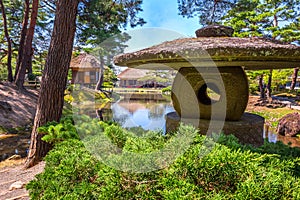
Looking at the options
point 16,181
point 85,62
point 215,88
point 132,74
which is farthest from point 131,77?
point 85,62

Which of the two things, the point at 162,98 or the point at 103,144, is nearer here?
the point at 103,144

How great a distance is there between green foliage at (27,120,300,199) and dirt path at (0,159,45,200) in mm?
1295

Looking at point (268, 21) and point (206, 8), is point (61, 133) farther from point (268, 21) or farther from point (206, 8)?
point (268, 21)

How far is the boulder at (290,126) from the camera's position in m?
8.20

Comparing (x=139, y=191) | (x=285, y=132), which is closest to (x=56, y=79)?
(x=139, y=191)

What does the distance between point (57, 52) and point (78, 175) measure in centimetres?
260

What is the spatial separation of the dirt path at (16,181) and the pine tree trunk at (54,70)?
19cm

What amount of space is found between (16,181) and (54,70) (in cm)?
194

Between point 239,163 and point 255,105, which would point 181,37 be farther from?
point 255,105

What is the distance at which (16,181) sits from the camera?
11.5 ft

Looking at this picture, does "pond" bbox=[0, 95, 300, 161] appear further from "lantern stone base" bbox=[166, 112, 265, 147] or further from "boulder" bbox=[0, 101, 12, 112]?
"boulder" bbox=[0, 101, 12, 112]

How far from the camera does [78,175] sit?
1.97 metres

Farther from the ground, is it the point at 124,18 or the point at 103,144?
the point at 124,18

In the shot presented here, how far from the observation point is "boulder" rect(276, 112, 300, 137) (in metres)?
8.20
